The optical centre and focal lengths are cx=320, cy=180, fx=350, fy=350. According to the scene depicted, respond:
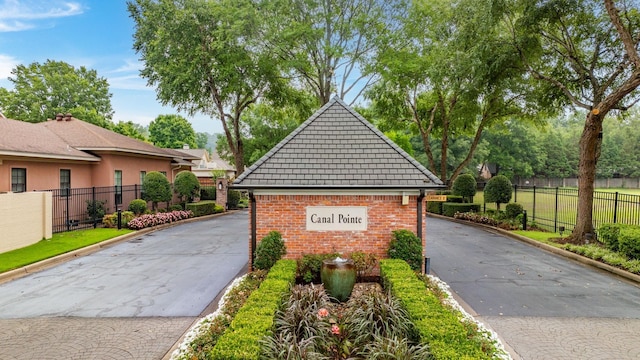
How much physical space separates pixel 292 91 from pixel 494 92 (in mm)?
13119

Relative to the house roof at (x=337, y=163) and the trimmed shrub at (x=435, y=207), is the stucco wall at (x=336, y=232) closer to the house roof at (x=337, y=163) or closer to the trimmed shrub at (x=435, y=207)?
the house roof at (x=337, y=163)

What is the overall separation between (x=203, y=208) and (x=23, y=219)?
33.7ft

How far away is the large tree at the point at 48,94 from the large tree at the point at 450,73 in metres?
27.1

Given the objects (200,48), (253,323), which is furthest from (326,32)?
(253,323)

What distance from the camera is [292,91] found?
982 inches

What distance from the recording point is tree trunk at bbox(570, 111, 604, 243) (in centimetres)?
1195

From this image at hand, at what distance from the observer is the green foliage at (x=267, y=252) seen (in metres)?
7.43

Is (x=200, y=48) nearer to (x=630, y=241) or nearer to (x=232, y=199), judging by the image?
(x=232, y=199)

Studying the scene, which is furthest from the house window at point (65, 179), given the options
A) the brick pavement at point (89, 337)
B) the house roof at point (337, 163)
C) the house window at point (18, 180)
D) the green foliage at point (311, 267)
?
the green foliage at point (311, 267)

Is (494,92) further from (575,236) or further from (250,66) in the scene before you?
(250,66)

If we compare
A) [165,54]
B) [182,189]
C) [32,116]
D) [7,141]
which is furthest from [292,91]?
[32,116]

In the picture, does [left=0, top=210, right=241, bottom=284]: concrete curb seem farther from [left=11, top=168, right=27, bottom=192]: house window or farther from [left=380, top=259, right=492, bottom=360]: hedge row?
[left=380, top=259, right=492, bottom=360]: hedge row

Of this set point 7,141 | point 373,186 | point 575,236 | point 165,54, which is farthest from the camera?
point 165,54

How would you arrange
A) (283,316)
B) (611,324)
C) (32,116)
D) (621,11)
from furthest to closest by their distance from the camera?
(32,116) → (621,11) → (611,324) → (283,316)
